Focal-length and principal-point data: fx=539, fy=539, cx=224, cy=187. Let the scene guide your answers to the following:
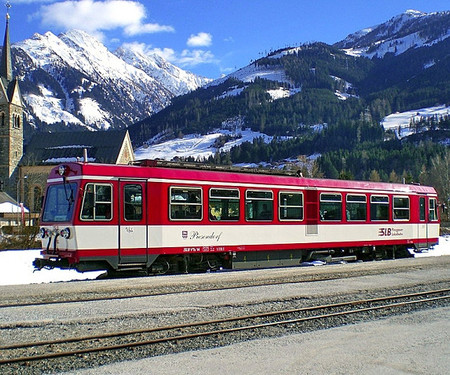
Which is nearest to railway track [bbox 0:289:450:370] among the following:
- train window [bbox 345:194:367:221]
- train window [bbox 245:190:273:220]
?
train window [bbox 245:190:273:220]

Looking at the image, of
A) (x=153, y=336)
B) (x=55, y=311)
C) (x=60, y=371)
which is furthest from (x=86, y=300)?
(x=60, y=371)

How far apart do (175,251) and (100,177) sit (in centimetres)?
330

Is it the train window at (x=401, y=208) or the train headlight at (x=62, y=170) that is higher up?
the train headlight at (x=62, y=170)

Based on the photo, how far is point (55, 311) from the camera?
11.0 meters

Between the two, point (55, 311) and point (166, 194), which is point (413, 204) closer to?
point (166, 194)

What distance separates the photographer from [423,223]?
25.3 meters

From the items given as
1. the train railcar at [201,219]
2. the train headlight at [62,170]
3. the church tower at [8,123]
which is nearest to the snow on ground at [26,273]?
the train railcar at [201,219]

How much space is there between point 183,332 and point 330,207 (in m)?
12.6

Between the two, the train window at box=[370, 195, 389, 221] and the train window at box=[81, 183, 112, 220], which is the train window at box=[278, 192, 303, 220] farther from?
the train window at box=[81, 183, 112, 220]

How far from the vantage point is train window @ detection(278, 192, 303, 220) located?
19406 mm

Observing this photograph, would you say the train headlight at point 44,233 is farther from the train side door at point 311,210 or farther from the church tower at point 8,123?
the church tower at point 8,123

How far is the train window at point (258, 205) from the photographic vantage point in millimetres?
18312

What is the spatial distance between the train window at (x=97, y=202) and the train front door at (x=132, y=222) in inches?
13.6

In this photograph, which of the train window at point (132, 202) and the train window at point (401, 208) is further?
the train window at point (401, 208)
